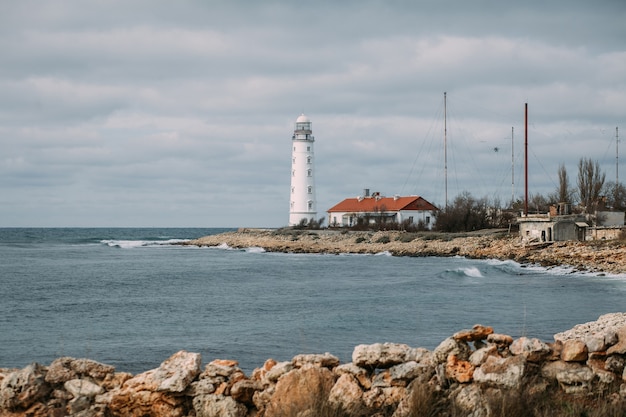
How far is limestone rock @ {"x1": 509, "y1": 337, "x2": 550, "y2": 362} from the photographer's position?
7.17 m

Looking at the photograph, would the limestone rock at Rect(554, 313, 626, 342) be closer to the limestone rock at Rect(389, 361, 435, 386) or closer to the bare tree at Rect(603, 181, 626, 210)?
the limestone rock at Rect(389, 361, 435, 386)

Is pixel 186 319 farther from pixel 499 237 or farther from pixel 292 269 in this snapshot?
pixel 499 237

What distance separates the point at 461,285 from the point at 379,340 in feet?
46.0

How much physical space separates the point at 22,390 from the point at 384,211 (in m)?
64.6

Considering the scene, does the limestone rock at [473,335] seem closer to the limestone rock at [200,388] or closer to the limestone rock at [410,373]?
the limestone rock at [410,373]

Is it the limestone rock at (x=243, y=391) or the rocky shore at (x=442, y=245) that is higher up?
the rocky shore at (x=442, y=245)

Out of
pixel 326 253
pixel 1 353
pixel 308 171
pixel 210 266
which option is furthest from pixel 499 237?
pixel 1 353

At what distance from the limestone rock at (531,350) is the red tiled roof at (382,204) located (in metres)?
63.3

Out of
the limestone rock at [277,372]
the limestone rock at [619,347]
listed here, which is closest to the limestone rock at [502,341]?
the limestone rock at [619,347]

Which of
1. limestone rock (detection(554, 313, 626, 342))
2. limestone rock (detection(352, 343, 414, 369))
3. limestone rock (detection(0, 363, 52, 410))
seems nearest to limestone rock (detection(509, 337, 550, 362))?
limestone rock (detection(352, 343, 414, 369))

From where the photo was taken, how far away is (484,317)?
19281mm

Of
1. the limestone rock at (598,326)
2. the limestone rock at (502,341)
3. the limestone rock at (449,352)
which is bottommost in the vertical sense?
the limestone rock at (598,326)

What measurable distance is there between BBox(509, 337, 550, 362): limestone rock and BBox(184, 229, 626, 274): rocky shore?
1037 inches

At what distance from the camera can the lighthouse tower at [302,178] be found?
72.7 m
